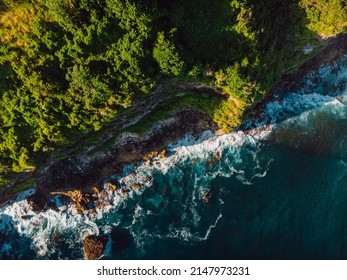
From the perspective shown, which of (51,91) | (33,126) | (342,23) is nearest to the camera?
(51,91)

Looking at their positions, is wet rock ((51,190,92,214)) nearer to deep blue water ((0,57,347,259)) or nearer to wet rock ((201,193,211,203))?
deep blue water ((0,57,347,259))

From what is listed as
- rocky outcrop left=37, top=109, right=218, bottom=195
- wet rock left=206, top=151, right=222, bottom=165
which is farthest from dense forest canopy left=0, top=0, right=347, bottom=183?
wet rock left=206, top=151, right=222, bottom=165

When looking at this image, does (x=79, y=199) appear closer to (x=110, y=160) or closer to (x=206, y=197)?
(x=110, y=160)

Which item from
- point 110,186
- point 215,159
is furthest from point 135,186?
point 215,159

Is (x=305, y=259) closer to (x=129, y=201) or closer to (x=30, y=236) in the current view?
(x=129, y=201)

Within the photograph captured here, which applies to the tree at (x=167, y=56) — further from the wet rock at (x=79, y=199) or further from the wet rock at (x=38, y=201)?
the wet rock at (x=38, y=201)

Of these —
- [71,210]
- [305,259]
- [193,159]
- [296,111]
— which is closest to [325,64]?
[296,111]

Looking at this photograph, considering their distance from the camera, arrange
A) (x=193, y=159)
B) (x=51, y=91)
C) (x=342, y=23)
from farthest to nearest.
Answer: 1. (x=193, y=159)
2. (x=342, y=23)
3. (x=51, y=91)
